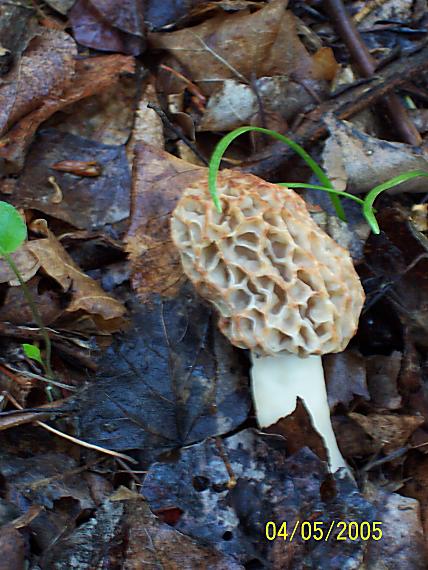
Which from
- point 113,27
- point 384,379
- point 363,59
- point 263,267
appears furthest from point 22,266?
point 363,59

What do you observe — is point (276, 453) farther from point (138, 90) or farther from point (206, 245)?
point (138, 90)

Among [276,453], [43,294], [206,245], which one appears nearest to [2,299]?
[43,294]

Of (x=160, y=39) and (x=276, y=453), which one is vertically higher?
(x=160, y=39)

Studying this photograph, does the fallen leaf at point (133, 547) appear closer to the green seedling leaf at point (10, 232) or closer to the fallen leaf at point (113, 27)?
the green seedling leaf at point (10, 232)

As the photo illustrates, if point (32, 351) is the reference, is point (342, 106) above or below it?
above

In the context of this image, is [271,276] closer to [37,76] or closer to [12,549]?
[12,549]

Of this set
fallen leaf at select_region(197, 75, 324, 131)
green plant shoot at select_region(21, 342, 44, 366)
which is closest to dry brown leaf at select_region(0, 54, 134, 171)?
fallen leaf at select_region(197, 75, 324, 131)

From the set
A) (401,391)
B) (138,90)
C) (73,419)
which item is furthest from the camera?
(138,90)
